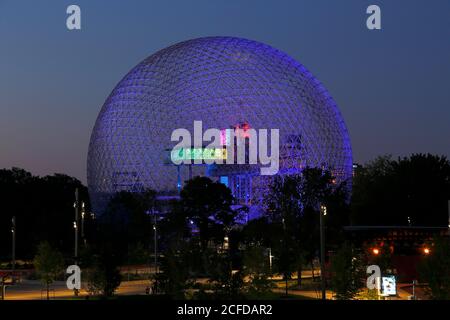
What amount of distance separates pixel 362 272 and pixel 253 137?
5851cm

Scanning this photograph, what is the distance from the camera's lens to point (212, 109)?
97.1 m

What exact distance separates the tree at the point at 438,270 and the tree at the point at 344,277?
4190mm

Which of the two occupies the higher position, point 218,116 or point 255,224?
point 218,116

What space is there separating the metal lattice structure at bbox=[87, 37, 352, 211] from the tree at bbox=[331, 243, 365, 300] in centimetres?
5855

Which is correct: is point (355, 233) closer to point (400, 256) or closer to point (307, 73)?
point (400, 256)

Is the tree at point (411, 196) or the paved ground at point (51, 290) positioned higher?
the tree at point (411, 196)

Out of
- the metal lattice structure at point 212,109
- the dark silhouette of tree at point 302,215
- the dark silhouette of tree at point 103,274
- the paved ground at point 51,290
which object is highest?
the metal lattice structure at point 212,109

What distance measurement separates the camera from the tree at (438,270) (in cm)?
2852

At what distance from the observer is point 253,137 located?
94875mm

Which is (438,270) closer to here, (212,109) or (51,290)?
(51,290)

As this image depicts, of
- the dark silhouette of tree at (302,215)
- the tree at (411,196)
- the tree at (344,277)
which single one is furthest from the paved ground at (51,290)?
the tree at (411,196)

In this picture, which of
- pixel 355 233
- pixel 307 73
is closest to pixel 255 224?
pixel 355 233

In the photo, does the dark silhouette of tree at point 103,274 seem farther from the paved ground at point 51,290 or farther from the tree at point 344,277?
the tree at point 344,277

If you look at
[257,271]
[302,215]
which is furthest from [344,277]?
[302,215]
